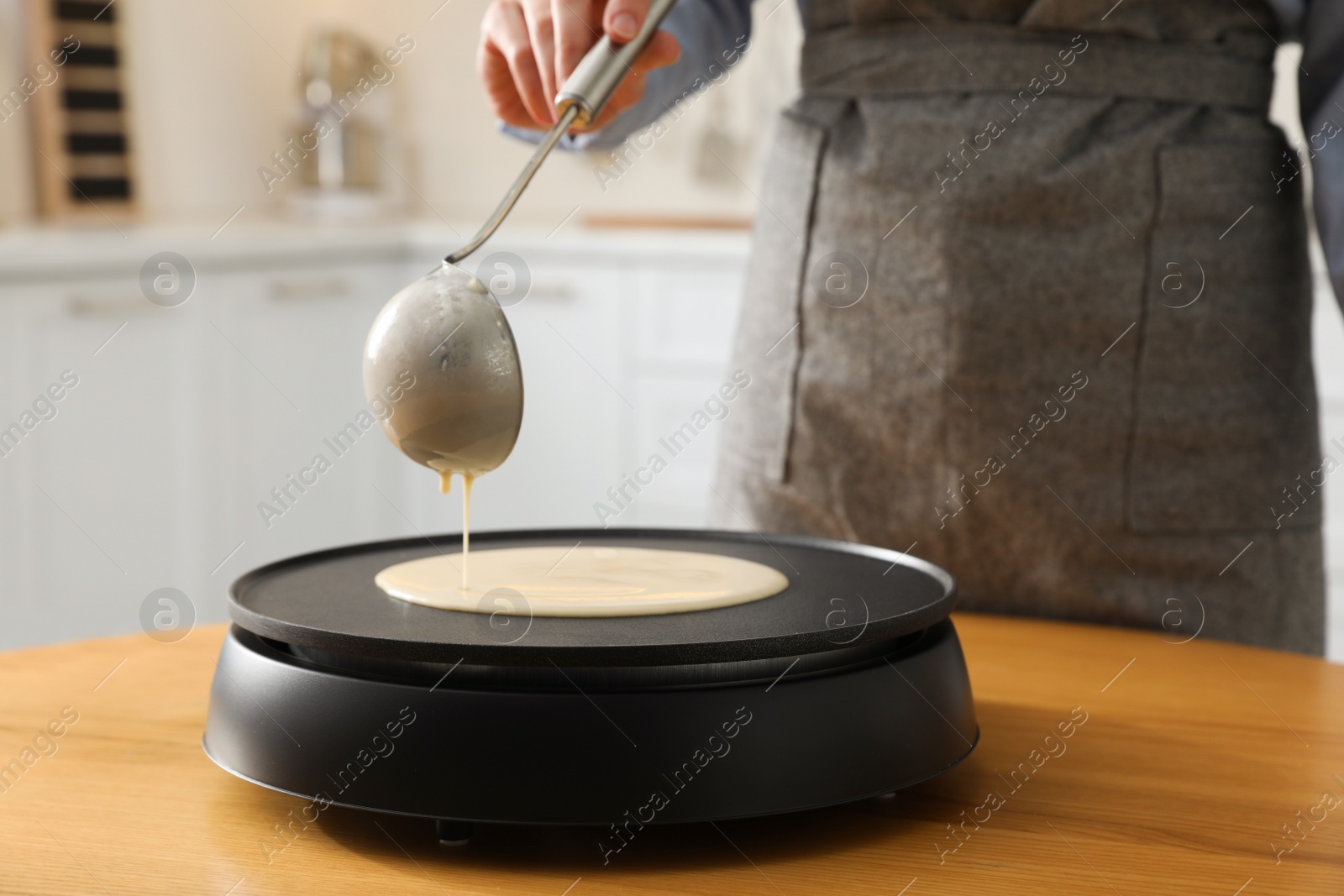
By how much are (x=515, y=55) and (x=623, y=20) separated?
152 millimetres

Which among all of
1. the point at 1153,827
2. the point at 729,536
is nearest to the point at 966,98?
the point at 729,536

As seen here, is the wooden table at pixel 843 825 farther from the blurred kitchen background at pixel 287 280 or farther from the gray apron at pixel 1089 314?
the blurred kitchen background at pixel 287 280

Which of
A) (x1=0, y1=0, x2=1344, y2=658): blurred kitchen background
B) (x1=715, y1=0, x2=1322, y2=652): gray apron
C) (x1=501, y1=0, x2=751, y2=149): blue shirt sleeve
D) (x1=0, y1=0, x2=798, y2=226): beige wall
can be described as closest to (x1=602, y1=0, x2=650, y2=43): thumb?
(x1=501, y1=0, x2=751, y2=149): blue shirt sleeve

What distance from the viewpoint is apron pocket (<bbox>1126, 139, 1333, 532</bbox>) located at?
40.2 inches

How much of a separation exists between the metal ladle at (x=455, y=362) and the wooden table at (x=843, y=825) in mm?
183

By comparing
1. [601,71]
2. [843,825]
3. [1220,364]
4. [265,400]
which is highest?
[601,71]

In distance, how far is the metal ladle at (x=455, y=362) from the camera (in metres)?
0.67

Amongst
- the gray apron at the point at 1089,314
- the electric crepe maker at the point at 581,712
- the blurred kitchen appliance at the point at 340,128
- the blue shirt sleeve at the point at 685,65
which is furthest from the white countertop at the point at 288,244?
the electric crepe maker at the point at 581,712

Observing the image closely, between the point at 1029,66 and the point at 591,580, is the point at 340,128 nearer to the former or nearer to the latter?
the point at 1029,66

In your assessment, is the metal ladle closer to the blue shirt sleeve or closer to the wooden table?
the wooden table

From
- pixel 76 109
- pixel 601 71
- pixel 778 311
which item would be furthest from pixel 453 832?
pixel 76 109

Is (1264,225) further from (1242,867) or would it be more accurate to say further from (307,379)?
(307,379)

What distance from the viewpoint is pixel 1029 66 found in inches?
40.8

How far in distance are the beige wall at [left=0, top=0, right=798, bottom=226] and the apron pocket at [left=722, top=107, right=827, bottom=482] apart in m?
1.74
